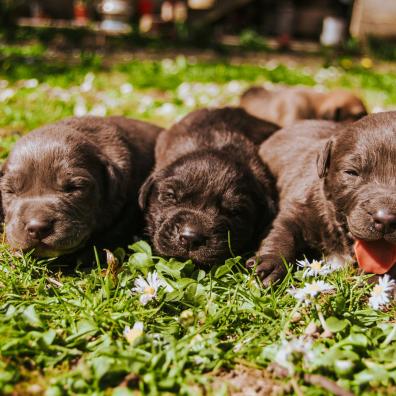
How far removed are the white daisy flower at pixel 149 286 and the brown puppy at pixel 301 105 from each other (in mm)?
4167

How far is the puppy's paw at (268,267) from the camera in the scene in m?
3.62

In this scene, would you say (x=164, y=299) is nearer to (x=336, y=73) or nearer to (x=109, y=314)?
(x=109, y=314)

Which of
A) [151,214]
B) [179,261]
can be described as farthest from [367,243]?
[151,214]

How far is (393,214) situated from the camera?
3.25 meters

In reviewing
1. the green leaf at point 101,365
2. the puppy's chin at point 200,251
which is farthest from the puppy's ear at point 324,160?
the green leaf at point 101,365

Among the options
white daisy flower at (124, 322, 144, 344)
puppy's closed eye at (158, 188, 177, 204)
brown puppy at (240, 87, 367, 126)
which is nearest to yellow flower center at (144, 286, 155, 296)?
white daisy flower at (124, 322, 144, 344)

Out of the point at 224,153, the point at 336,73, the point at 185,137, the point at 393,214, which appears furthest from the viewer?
the point at 336,73

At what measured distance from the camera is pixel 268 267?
3.71 metres

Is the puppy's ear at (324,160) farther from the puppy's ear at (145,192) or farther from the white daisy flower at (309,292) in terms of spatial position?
the puppy's ear at (145,192)

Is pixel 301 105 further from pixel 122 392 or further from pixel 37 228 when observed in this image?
pixel 122 392

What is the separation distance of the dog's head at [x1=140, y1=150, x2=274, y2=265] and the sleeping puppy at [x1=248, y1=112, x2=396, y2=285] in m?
0.20

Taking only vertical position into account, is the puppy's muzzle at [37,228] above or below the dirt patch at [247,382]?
above

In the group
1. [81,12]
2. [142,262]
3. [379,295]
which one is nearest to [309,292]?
[379,295]

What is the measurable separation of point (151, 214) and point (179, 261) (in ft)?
1.93
